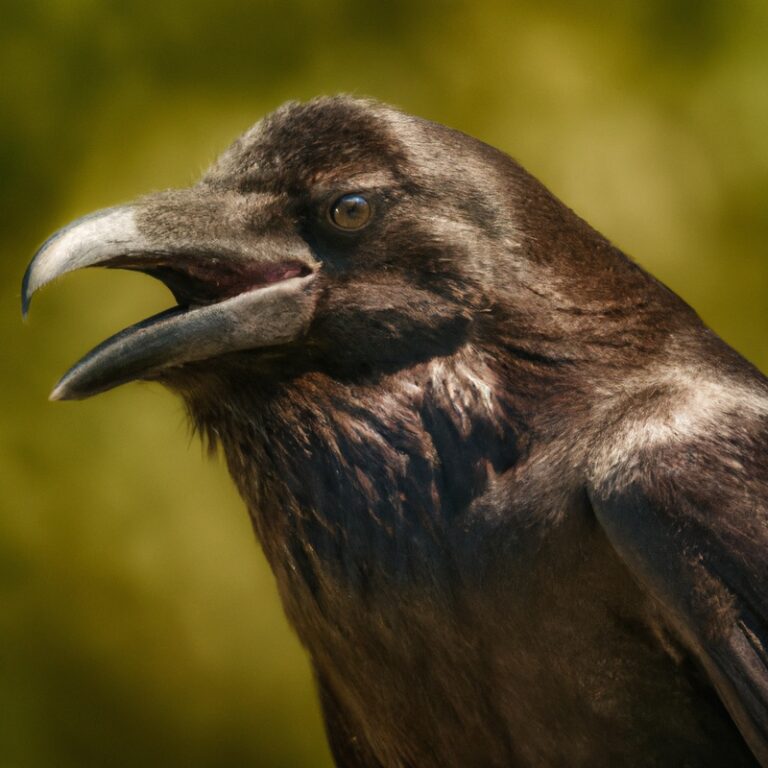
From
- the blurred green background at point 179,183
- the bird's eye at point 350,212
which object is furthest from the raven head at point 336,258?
the blurred green background at point 179,183

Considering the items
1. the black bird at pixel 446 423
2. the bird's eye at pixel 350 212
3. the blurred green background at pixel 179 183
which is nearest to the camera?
the black bird at pixel 446 423

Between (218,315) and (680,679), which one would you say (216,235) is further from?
(680,679)

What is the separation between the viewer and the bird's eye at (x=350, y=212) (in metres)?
2.14

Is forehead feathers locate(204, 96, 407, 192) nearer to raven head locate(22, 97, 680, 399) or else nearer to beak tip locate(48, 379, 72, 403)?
raven head locate(22, 97, 680, 399)

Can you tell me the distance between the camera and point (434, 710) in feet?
6.95

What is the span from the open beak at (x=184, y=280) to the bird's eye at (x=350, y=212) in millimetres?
62

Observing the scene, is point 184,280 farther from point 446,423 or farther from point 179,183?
point 179,183

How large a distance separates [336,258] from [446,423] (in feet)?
0.87

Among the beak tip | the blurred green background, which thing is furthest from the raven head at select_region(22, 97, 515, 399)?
the blurred green background

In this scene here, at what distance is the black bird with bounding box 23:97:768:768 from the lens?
201 centimetres

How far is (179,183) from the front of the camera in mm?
3596

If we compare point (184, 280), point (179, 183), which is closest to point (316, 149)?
point (184, 280)

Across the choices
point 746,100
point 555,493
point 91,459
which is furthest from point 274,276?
point 746,100

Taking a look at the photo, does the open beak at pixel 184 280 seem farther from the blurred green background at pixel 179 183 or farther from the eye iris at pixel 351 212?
the blurred green background at pixel 179 183
